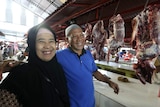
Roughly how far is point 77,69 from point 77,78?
8 centimetres

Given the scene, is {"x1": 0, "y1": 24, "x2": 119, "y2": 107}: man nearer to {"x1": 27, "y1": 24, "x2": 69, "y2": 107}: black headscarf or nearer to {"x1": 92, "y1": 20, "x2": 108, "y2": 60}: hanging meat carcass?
{"x1": 27, "y1": 24, "x2": 69, "y2": 107}: black headscarf

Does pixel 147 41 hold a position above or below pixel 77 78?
above

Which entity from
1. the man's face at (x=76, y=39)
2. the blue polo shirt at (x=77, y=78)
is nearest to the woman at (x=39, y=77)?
the blue polo shirt at (x=77, y=78)

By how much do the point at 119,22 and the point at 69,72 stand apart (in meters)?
0.74

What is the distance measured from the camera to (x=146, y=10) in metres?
1.45

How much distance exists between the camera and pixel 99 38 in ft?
8.06

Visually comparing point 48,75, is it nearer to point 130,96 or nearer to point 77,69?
point 77,69

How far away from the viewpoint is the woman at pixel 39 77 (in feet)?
3.34

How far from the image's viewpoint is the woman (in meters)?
1.02

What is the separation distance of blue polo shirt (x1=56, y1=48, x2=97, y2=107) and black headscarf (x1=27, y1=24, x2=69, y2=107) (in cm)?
36

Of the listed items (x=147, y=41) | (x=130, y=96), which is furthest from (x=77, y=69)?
(x=130, y=96)

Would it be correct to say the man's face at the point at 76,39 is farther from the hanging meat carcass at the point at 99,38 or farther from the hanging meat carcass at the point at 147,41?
the hanging meat carcass at the point at 99,38

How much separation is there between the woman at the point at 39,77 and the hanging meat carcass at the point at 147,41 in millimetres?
633

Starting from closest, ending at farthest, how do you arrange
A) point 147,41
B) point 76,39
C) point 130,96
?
1. point 147,41
2. point 76,39
3. point 130,96
